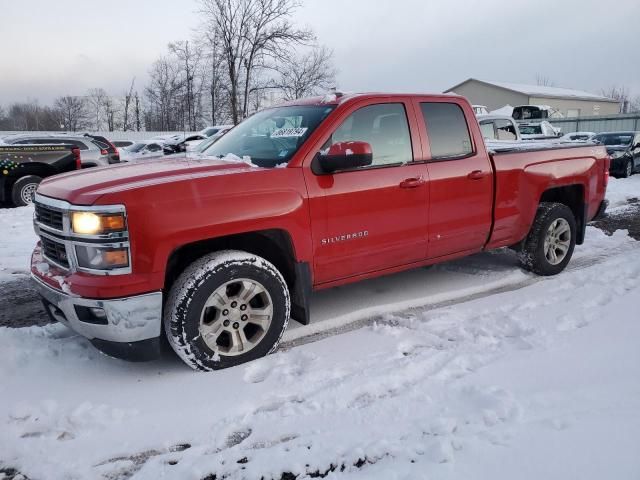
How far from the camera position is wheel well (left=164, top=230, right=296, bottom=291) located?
3.30m

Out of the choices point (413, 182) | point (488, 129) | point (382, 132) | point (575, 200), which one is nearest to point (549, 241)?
point (575, 200)

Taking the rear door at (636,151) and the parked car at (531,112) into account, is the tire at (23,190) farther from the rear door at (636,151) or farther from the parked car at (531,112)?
the parked car at (531,112)

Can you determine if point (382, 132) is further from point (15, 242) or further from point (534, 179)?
point (15, 242)

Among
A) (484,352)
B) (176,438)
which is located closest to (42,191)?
(176,438)

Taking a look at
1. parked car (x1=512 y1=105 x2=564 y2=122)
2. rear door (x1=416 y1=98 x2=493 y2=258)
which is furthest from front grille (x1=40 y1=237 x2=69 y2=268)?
parked car (x1=512 y1=105 x2=564 y2=122)

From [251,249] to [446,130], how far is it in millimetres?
2046

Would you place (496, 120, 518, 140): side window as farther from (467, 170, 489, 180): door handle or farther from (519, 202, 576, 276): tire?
(467, 170, 489, 180): door handle

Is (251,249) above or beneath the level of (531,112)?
beneath

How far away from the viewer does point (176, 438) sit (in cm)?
261

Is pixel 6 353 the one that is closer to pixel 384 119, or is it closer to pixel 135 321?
pixel 135 321

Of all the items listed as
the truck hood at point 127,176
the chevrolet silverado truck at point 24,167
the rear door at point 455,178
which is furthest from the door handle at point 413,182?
the chevrolet silverado truck at point 24,167

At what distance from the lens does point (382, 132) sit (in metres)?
3.97

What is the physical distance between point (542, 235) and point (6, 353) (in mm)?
4861

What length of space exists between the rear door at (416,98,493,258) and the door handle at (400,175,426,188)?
0.35 feet
